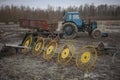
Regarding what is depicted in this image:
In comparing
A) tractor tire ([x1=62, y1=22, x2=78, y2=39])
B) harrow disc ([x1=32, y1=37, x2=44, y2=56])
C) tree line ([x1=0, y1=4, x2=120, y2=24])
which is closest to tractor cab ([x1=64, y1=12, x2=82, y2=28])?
tractor tire ([x1=62, y1=22, x2=78, y2=39])

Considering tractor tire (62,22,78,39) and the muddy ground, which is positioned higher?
tractor tire (62,22,78,39)

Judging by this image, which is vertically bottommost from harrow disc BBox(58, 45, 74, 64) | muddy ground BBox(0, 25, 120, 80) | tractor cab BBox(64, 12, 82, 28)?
muddy ground BBox(0, 25, 120, 80)

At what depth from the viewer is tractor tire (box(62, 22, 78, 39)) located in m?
13.4

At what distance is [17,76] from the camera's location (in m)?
5.58

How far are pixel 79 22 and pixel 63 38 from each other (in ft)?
5.46

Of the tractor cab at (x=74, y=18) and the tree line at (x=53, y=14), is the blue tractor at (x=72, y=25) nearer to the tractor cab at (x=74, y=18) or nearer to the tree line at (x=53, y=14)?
the tractor cab at (x=74, y=18)

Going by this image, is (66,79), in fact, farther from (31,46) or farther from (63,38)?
(63,38)

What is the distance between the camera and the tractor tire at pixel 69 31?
13.4 m

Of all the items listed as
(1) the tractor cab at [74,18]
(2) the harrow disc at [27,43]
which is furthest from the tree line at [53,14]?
(2) the harrow disc at [27,43]

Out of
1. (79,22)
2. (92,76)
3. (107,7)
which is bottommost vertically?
(92,76)

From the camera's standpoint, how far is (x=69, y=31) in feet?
44.1

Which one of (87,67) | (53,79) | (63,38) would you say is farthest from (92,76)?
(63,38)

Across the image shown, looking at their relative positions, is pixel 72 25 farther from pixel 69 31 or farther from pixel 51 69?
pixel 51 69

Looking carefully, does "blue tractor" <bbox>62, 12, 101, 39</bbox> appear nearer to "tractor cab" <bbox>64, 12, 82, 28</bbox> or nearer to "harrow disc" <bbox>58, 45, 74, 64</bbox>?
"tractor cab" <bbox>64, 12, 82, 28</bbox>
